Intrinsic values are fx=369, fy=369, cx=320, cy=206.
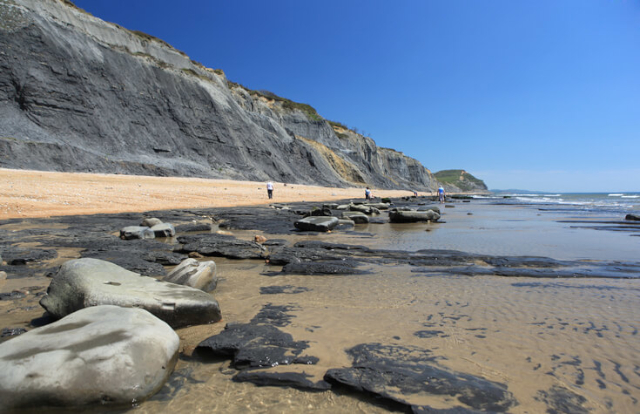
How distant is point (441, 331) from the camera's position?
3508mm

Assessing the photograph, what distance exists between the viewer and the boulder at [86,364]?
7.15ft

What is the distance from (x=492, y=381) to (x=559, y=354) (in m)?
0.87

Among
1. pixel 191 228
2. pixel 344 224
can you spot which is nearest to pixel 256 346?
pixel 191 228

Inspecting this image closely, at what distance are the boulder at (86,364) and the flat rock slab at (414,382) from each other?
1.24 m

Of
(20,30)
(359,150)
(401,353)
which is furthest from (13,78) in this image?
(359,150)

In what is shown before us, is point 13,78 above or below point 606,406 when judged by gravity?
above

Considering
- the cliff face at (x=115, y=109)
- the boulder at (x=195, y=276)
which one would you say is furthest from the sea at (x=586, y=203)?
the cliff face at (x=115, y=109)

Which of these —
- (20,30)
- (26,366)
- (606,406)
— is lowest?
(606,406)

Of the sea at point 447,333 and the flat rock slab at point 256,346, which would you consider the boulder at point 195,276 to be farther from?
the flat rock slab at point 256,346

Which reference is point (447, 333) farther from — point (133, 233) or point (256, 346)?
point (133, 233)

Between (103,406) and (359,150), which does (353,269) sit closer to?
(103,406)

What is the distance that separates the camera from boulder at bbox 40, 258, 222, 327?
343cm

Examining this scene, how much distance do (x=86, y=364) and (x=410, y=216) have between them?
13668 mm

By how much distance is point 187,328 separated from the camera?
3.52m
